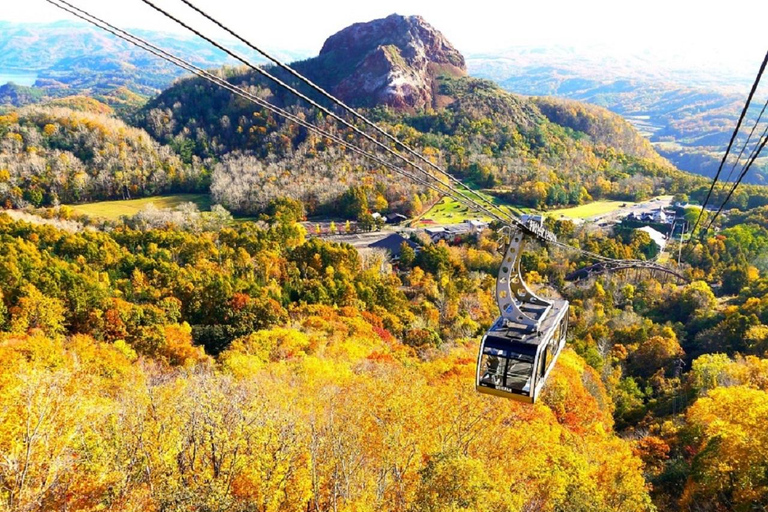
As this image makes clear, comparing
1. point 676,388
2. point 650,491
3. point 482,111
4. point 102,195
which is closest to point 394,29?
point 482,111

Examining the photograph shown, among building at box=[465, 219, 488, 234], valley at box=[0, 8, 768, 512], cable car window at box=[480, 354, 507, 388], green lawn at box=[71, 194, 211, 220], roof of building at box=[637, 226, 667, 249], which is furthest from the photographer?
green lawn at box=[71, 194, 211, 220]

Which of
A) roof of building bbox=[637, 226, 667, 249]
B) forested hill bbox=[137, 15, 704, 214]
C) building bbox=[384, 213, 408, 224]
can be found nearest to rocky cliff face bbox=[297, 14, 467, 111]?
forested hill bbox=[137, 15, 704, 214]

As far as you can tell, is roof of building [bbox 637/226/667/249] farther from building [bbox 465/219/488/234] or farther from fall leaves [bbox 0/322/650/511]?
fall leaves [bbox 0/322/650/511]

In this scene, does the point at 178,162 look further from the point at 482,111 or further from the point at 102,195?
the point at 482,111

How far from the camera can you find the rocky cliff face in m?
111

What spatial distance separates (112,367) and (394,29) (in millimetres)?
118405

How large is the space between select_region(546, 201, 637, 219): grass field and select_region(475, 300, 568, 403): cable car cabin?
218 ft

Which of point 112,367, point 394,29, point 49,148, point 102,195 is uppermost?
point 394,29

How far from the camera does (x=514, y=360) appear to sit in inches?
439

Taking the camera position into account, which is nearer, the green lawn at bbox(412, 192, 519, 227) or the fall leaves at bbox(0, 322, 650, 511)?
the fall leaves at bbox(0, 322, 650, 511)

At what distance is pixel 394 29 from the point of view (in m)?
121

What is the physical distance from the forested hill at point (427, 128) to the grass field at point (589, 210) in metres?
2.14

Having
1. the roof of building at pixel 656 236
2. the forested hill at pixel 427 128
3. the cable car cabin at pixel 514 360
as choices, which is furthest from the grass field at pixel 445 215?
the cable car cabin at pixel 514 360

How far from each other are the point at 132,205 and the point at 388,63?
213 feet
